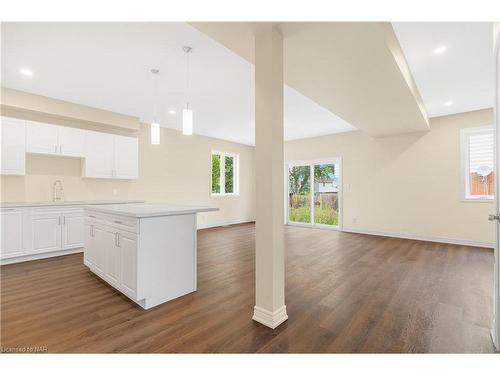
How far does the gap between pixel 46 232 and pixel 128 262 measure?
8.59 ft

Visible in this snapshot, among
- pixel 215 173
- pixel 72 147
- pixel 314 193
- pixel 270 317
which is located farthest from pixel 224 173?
pixel 270 317

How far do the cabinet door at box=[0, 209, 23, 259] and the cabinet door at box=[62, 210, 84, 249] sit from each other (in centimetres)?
54

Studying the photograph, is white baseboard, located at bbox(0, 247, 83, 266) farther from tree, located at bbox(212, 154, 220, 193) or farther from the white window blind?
the white window blind

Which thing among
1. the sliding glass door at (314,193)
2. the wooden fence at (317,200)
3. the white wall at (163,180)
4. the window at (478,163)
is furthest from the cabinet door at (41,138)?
the window at (478,163)

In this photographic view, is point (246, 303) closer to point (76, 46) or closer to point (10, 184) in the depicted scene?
point (76, 46)

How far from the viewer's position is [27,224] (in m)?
3.77

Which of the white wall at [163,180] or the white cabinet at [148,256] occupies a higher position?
the white wall at [163,180]

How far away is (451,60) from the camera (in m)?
3.01

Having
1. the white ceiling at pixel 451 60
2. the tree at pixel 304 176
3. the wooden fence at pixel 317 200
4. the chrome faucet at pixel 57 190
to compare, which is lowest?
the wooden fence at pixel 317 200

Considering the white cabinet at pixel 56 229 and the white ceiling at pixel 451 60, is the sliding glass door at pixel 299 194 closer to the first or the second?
the white ceiling at pixel 451 60

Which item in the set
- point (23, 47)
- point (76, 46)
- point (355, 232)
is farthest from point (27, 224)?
point (355, 232)

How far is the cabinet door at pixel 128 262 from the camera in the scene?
2314mm

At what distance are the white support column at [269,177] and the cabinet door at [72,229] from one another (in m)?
3.81
